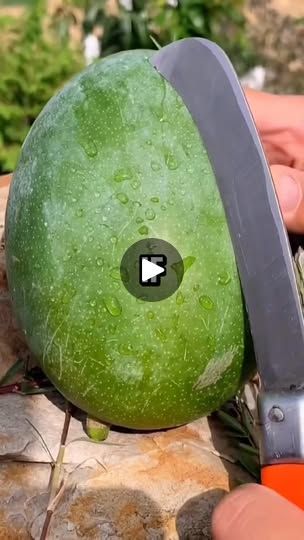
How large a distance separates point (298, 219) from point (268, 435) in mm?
490

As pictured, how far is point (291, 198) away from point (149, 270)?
0.37 m

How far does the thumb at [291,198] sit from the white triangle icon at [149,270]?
0.32 metres

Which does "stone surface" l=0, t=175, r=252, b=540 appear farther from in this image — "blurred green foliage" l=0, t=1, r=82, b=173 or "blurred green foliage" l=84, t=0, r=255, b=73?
"blurred green foliage" l=84, t=0, r=255, b=73

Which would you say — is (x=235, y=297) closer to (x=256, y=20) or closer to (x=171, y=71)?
(x=171, y=71)

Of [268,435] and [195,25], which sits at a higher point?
[195,25]

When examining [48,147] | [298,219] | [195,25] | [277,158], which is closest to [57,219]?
[48,147]

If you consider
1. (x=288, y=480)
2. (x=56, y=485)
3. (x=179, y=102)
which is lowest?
(x=56, y=485)

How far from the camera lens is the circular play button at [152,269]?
1.56 m

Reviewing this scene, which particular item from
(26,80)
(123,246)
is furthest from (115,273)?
(26,80)

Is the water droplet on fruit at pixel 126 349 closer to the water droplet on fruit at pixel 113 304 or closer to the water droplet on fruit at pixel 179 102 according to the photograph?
the water droplet on fruit at pixel 113 304

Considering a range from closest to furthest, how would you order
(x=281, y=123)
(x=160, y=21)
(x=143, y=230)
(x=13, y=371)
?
1. (x=143, y=230)
2. (x=13, y=371)
3. (x=281, y=123)
4. (x=160, y=21)

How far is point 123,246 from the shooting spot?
1.57 meters

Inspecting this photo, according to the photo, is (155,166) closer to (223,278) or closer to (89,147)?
(89,147)

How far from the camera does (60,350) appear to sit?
1.67 metres
